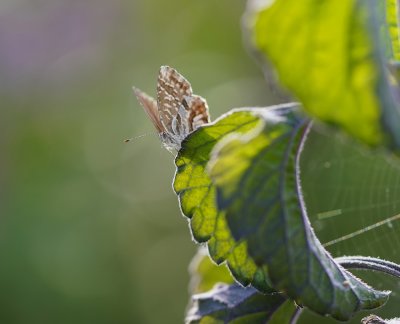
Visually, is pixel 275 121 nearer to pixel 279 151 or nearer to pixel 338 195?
pixel 279 151

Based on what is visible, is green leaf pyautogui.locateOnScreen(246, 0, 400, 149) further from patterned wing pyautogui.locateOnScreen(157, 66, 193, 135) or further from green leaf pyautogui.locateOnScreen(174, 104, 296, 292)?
patterned wing pyautogui.locateOnScreen(157, 66, 193, 135)

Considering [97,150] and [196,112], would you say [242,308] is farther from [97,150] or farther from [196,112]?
[97,150]

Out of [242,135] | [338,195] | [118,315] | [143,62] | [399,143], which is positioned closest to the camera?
[399,143]

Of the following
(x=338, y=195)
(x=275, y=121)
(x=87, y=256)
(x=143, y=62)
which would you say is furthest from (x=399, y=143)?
(x=143, y=62)

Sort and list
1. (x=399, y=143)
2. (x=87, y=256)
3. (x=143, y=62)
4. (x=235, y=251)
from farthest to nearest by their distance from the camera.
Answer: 1. (x=143, y=62)
2. (x=87, y=256)
3. (x=235, y=251)
4. (x=399, y=143)

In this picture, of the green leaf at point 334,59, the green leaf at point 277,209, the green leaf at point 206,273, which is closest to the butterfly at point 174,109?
the green leaf at point 206,273

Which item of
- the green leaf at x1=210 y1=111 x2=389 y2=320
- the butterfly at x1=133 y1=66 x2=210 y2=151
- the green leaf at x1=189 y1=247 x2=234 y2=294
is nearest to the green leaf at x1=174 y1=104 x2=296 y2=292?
the green leaf at x1=210 y1=111 x2=389 y2=320
